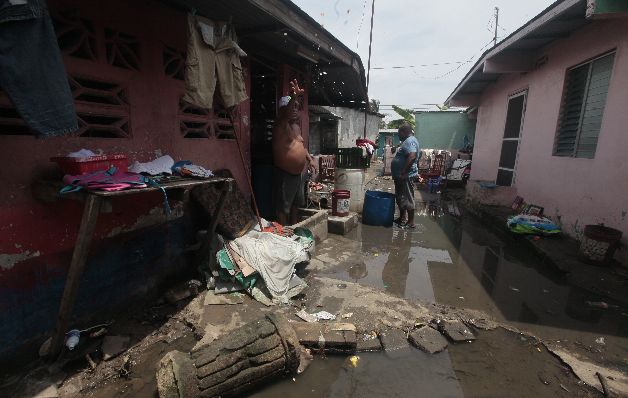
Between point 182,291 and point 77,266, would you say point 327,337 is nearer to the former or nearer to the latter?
point 182,291

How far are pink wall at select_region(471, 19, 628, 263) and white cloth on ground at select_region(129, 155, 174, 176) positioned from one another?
21.0ft

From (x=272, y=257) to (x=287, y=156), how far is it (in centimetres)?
207

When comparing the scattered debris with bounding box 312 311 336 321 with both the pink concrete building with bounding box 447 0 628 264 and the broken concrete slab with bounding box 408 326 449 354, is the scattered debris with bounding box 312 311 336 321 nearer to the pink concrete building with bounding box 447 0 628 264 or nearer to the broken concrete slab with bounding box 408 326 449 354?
the broken concrete slab with bounding box 408 326 449 354

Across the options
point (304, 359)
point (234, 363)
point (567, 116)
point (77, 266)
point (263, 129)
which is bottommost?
point (304, 359)

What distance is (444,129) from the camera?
19.6 meters

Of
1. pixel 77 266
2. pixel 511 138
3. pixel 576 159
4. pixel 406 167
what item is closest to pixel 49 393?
pixel 77 266

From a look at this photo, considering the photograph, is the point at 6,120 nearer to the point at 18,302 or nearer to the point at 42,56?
the point at 42,56

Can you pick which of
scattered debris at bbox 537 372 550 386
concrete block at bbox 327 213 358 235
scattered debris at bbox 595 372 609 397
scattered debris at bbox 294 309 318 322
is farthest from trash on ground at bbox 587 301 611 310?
concrete block at bbox 327 213 358 235

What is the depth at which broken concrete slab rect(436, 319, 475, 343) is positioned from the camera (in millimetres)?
A: 3199

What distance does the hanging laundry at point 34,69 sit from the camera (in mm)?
1907

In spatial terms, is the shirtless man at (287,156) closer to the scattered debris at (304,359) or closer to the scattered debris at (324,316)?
the scattered debris at (324,316)

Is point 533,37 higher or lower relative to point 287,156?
higher

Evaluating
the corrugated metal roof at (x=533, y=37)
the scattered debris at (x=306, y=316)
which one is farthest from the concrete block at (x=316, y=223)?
the corrugated metal roof at (x=533, y=37)

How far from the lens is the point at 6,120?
244cm
